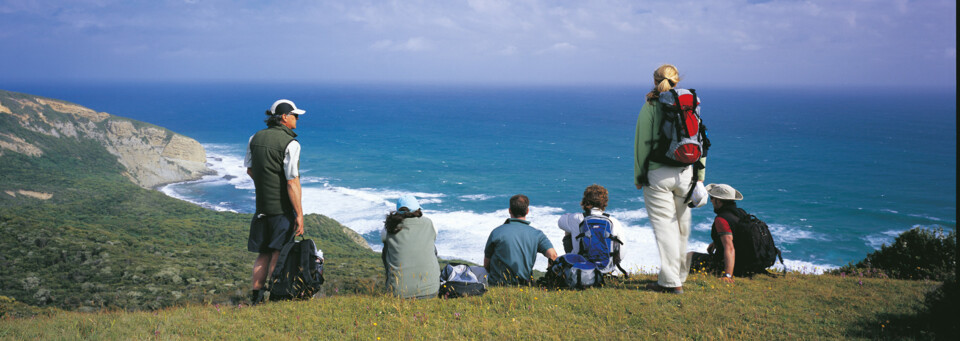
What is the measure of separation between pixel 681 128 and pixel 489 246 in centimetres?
313

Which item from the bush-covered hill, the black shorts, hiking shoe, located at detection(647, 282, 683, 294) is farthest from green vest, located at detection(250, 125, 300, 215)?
hiking shoe, located at detection(647, 282, 683, 294)

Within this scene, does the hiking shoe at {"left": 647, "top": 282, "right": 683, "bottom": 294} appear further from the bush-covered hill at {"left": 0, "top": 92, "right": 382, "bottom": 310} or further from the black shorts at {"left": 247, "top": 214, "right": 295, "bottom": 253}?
the black shorts at {"left": 247, "top": 214, "right": 295, "bottom": 253}

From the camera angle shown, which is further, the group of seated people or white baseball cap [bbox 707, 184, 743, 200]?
white baseball cap [bbox 707, 184, 743, 200]

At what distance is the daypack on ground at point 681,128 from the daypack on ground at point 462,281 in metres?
2.88

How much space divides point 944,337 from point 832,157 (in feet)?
343

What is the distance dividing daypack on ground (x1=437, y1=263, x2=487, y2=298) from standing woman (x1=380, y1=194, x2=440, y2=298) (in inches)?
8.4

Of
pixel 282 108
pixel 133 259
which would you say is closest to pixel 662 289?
pixel 282 108

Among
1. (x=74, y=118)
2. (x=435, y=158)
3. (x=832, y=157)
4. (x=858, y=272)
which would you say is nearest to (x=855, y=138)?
(x=832, y=157)

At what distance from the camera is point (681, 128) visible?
584 cm

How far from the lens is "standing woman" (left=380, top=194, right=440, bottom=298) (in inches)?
263

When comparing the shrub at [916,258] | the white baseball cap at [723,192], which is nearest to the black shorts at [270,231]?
the white baseball cap at [723,192]

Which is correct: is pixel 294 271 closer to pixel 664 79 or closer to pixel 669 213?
pixel 669 213

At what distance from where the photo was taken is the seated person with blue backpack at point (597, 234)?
23.3 feet

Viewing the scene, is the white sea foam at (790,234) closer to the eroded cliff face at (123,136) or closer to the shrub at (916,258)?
the shrub at (916,258)
